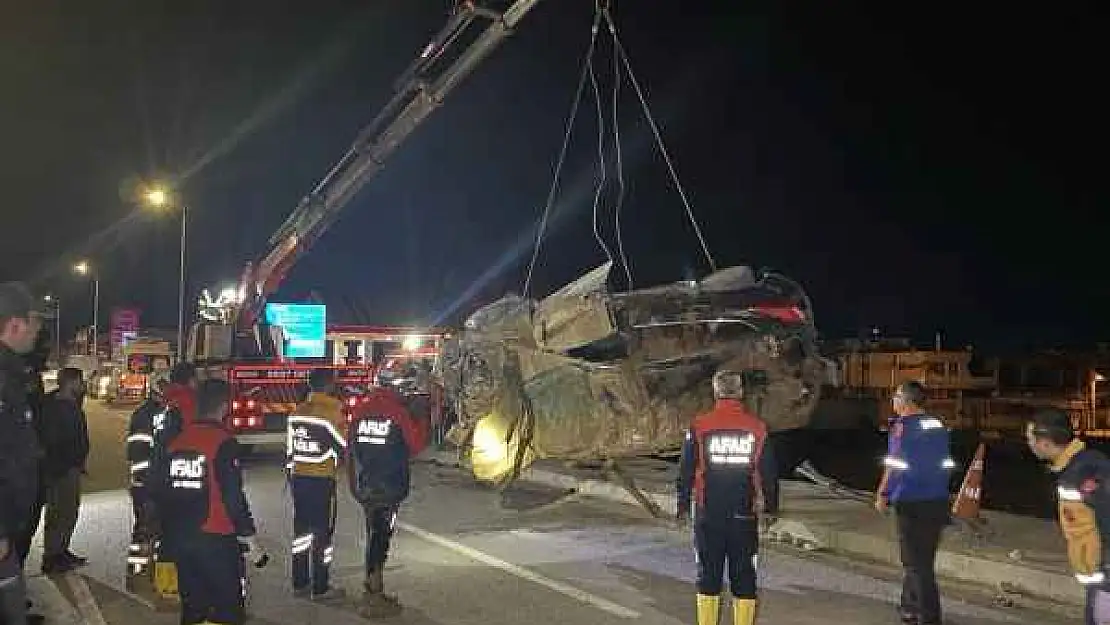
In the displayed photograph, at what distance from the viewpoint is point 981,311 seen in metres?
76.9

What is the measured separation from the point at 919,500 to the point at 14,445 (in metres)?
5.36

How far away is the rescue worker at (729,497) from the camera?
19.8ft

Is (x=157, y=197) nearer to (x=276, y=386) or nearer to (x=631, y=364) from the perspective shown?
(x=276, y=386)

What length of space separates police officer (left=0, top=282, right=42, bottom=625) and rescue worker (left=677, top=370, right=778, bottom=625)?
363 centimetres

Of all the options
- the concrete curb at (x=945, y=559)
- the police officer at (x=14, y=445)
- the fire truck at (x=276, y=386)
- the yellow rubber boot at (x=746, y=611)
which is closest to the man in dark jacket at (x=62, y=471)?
the police officer at (x=14, y=445)

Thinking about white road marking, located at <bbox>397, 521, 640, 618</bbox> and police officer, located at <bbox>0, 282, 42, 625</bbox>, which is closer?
police officer, located at <bbox>0, 282, 42, 625</bbox>

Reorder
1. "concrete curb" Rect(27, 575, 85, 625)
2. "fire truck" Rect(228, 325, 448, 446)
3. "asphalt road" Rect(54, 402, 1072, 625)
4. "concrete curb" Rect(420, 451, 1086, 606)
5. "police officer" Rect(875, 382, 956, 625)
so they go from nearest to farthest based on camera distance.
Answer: "police officer" Rect(875, 382, 956, 625)
"concrete curb" Rect(27, 575, 85, 625)
"asphalt road" Rect(54, 402, 1072, 625)
"concrete curb" Rect(420, 451, 1086, 606)
"fire truck" Rect(228, 325, 448, 446)

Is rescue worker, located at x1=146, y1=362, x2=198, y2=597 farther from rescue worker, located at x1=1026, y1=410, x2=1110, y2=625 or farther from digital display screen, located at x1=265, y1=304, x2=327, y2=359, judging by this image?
digital display screen, located at x1=265, y1=304, x2=327, y2=359

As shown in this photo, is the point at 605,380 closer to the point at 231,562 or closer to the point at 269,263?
the point at 231,562

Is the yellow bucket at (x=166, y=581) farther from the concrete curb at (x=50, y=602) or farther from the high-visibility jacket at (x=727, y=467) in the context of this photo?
the high-visibility jacket at (x=727, y=467)

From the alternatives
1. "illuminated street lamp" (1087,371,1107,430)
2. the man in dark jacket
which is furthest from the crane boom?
"illuminated street lamp" (1087,371,1107,430)

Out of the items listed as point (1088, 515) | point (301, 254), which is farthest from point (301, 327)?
point (1088, 515)

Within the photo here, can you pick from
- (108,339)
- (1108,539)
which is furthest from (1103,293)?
(1108,539)

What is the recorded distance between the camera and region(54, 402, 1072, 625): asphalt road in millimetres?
7082
